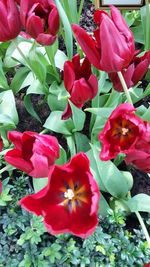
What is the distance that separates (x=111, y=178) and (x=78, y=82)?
21 cm

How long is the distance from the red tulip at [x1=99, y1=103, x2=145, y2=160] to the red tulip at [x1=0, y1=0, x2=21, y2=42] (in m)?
0.29

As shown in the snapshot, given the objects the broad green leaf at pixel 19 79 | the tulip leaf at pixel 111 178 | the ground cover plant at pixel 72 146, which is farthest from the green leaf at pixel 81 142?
the broad green leaf at pixel 19 79

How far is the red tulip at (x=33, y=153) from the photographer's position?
93 cm

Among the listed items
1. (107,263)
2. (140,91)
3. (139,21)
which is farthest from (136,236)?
(139,21)

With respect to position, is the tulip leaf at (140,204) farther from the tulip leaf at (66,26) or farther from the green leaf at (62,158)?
the tulip leaf at (66,26)

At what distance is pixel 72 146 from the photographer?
1192 millimetres

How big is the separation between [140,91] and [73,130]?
8.0 inches

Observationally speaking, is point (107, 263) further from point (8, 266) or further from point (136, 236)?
point (8, 266)

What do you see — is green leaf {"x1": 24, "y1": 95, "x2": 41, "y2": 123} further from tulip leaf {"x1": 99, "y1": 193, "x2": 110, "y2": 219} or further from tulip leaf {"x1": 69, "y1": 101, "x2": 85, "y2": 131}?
tulip leaf {"x1": 99, "y1": 193, "x2": 110, "y2": 219}

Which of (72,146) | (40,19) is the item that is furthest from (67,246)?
(40,19)

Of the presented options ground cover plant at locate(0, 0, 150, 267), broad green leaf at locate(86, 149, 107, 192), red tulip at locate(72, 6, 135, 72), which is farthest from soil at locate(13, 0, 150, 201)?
red tulip at locate(72, 6, 135, 72)

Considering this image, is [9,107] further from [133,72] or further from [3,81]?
[133,72]

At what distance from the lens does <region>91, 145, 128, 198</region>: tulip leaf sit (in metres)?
1.09

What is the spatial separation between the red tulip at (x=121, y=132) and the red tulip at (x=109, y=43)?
85mm
